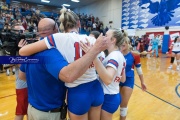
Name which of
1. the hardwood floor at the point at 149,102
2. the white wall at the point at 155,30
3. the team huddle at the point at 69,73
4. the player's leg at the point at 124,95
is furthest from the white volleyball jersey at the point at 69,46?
the white wall at the point at 155,30

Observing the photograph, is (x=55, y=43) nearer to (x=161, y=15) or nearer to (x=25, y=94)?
(x=25, y=94)

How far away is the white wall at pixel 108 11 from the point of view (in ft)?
59.8

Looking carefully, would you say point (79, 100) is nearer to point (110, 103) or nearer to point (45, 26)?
point (110, 103)

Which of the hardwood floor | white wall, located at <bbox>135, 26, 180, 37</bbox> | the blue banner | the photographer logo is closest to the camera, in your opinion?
the photographer logo

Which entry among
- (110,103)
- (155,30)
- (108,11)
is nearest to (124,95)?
(110,103)

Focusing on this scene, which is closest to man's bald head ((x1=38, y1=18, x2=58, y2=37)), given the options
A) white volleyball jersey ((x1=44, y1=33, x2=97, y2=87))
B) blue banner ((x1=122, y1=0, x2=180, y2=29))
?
white volleyball jersey ((x1=44, y1=33, x2=97, y2=87))

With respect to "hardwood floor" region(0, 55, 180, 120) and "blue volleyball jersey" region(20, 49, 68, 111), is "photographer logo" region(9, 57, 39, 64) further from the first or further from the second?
"hardwood floor" region(0, 55, 180, 120)

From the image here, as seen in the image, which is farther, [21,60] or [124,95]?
[124,95]

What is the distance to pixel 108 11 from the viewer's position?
1931cm

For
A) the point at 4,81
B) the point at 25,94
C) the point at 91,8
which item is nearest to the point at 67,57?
the point at 25,94

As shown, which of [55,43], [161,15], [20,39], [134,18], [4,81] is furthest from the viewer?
[134,18]

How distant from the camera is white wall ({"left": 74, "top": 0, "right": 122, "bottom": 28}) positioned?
1822 centimetres

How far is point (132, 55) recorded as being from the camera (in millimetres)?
2412

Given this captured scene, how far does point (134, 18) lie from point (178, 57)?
9541 mm
